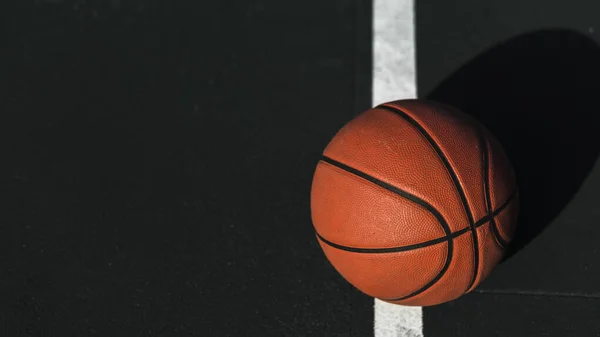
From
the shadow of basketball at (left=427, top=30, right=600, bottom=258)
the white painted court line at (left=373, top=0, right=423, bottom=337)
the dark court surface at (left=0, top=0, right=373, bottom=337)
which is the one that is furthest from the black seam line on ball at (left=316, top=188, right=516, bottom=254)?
the white painted court line at (left=373, top=0, right=423, bottom=337)

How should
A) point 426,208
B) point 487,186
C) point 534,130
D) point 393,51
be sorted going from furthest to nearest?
point 393,51
point 534,130
point 487,186
point 426,208

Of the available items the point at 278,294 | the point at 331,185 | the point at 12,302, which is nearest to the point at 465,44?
the point at 331,185

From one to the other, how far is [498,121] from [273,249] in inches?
73.0

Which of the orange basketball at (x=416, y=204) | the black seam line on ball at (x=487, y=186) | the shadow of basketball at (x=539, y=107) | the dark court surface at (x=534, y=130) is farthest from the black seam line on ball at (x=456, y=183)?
the shadow of basketball at (x=539, y=107)

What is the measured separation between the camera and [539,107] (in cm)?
423

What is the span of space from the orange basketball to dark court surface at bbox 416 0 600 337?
575 mm

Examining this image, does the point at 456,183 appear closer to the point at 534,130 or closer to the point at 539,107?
the point at 534,130

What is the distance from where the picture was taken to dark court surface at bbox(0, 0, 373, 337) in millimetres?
3664

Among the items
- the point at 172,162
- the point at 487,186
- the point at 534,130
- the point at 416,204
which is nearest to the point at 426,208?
the point at 416,204

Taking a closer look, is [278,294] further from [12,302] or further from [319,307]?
[12,302]

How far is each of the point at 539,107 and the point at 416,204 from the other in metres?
1.87

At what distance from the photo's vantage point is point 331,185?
3.12 m

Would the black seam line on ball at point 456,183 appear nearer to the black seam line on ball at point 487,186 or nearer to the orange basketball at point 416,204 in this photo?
the orange basketball at point 416,204

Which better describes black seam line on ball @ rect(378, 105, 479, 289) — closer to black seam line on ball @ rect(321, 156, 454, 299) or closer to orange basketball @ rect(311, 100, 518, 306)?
orange basketball @ rect(311, 100, 518, 306)
